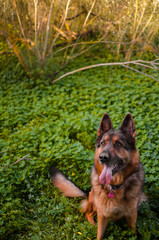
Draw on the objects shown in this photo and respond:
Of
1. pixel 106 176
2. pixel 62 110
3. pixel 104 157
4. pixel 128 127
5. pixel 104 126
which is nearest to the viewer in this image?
pixel 104 157

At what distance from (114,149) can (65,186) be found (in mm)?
1281

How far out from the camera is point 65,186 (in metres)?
3.53

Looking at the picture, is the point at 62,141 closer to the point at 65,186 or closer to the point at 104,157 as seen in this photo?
the point at 65,186

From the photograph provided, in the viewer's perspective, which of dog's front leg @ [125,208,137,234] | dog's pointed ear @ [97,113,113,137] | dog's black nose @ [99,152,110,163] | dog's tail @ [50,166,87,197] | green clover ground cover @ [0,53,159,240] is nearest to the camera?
dog's black nose @ [99,152,110,163]

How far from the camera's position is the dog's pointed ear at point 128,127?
9.03 feet

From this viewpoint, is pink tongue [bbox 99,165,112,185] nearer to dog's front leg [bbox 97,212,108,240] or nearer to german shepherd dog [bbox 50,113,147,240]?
german shepherd dog [bbox 50,113,147,240]

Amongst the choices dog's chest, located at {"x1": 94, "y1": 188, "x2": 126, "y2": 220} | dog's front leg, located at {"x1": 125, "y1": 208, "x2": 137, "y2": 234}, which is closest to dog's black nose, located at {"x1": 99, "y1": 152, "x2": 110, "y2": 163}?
dog's chest, located at {"x1": 94, "y1": 188, "x2": 126, "y2": 220}

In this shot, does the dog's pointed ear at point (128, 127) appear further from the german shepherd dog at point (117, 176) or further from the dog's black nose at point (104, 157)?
the dog's black nose at point (104, 157)

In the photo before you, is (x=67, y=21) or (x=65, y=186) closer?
(x=65, y=186)

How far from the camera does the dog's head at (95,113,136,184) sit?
2.63m

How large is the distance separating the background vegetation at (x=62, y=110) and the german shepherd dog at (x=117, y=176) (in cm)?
35

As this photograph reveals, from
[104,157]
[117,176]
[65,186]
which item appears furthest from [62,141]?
[104,157]

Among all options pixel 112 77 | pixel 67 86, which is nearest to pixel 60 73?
pixel 67 86

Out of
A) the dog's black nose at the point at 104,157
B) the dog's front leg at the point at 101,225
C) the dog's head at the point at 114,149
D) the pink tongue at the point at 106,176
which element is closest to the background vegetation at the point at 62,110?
the dog's front leg at the point at 101,225
